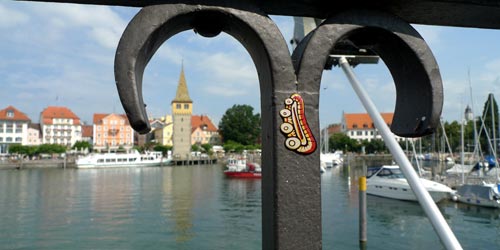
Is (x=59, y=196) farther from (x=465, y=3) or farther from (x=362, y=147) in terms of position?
(x=362, y=147)

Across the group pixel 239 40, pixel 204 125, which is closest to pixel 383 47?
pixel 239 40

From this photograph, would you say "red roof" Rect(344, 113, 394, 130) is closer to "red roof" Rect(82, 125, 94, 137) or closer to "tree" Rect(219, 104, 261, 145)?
"tree" Rect(219, 104, 261, 145)

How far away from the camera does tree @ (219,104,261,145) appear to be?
101000 millimetres

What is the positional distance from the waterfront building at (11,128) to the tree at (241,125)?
51.8 metres

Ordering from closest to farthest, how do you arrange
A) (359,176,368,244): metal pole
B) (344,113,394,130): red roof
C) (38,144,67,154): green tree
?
1. (359,176,368,244): metal pole
2. (38,144,67,154): green tree
3. (344,113,394,130): red roof

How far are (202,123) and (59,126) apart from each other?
4212 centimetres

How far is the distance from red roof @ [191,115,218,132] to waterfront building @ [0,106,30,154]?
47.1 metres

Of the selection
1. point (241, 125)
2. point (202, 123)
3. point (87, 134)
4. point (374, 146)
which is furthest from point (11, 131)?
point (374, 146)

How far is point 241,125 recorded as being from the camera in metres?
102

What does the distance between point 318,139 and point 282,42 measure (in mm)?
712

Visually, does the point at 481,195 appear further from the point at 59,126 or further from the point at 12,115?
the point at 59,126

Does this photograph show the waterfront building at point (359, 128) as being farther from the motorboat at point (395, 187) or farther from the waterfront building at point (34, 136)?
the motorboat at point (395, 187)

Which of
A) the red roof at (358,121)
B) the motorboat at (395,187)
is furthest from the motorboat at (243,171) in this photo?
the red roof at (358,121)

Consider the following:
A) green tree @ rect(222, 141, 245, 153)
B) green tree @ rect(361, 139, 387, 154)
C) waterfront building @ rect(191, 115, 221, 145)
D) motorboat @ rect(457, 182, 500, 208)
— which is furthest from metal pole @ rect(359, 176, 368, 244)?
waterfront building @ rect(191, 115, 221, 145)
